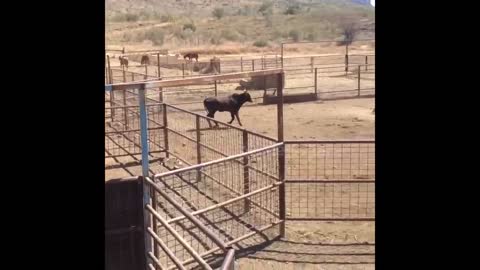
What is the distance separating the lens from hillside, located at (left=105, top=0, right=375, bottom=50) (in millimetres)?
50884

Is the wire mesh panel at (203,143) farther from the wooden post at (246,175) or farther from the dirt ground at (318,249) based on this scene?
the dirt ground at (318,249)

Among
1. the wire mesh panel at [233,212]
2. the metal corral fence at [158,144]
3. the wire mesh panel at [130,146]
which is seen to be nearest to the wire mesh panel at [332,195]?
the wire mesh panel at [233,212]

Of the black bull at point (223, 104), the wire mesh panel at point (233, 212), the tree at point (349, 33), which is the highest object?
the tree at point (349, 33)

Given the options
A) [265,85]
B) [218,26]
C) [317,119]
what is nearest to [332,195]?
[317,119]

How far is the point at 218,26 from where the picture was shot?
6184cm

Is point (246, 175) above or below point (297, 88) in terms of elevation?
below

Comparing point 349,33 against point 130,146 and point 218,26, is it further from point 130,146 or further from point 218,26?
point 130,146

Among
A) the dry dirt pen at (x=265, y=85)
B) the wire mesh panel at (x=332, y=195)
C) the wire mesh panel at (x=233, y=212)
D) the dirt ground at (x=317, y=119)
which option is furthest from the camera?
the dry dirt pen at (x=265, y=85)

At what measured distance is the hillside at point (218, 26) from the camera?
50884 millimetres

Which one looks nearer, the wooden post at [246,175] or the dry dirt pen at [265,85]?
the wooden post at [246,175]

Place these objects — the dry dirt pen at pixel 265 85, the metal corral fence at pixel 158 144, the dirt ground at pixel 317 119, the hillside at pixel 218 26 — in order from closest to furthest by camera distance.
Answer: the metal corral fence at pixel 158 144 < the dirt ground at pixel 317 119 < the dry dirt pen at pixel 265 85 < the hillside at pixel 218 26

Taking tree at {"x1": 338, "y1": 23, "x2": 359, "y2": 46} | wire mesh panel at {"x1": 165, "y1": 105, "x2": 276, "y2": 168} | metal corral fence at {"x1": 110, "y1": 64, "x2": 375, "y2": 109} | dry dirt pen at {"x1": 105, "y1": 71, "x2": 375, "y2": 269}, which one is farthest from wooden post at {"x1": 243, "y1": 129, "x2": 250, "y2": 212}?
tree at {"x1": 338, "y1": 23, "x2": 359, "y2": 46}
